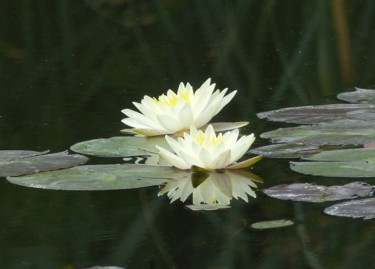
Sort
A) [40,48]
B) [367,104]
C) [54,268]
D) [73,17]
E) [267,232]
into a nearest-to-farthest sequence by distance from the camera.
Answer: [54,268] → [267,232] → [367,104] → [40,48] → [73,17]

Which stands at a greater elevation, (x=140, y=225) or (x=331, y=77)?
(x=331, y=77)

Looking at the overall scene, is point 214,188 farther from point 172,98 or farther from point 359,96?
point 359,96

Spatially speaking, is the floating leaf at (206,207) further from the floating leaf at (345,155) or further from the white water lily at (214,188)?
the floating leaf at (345,155)

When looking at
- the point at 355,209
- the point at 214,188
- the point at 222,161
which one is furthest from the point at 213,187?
the point at 355,209

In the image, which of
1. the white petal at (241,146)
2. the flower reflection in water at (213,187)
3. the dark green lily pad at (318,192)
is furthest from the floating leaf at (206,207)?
the white petal at (241,146)

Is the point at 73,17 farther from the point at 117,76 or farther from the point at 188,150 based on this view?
the point at 188,150

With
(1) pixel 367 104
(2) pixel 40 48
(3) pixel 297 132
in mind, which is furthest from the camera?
(2) pixel 40 48

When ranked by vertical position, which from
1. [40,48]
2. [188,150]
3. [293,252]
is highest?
[40,48]

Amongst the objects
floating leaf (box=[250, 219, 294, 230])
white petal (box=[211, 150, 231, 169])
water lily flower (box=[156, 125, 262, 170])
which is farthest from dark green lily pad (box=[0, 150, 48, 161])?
floating leaf (box=[250, 219, 294, 230])

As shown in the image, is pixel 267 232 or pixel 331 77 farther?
pixel 331 77

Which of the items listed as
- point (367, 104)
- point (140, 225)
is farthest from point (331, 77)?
point (140, 225)
